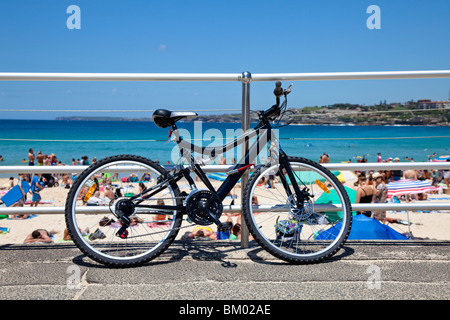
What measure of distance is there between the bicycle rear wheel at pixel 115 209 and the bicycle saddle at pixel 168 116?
31 cm

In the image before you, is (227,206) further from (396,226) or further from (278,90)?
(396,226)

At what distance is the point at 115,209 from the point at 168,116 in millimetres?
758

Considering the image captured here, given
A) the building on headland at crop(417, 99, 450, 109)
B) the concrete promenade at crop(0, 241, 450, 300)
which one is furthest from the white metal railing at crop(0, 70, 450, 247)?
the building on headland at crop(417, 99, 450, 109)

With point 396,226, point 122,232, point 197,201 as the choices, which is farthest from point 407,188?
point 122,232

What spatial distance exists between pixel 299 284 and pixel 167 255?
105 cm

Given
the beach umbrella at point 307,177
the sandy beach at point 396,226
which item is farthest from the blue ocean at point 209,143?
the sandy beach at point 396,226

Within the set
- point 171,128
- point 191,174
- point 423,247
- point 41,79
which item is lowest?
point 423,247

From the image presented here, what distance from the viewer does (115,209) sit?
9.34ft

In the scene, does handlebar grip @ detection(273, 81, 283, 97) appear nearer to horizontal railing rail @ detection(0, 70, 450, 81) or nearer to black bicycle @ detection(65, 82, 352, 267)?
black bicycle @ detection(65, 82, 352, 267)

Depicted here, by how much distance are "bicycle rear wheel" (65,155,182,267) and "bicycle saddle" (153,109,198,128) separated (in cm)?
31
